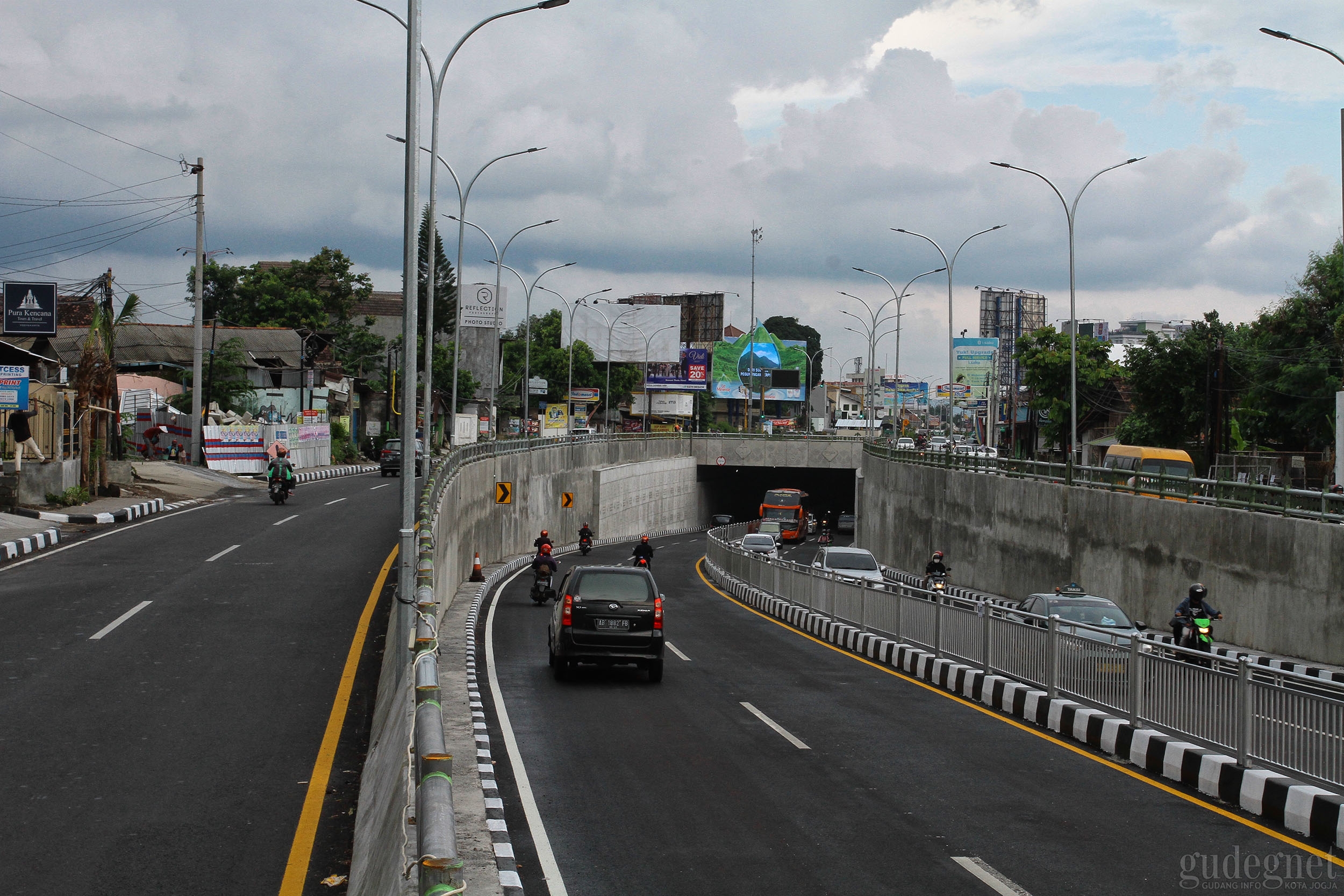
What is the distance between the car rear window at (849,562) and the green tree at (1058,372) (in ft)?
150

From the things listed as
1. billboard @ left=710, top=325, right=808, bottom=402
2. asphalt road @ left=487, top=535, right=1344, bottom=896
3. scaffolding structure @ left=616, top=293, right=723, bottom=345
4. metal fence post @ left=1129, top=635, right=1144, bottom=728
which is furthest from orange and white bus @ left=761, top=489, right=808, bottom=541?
Result: scaffolding structure @ left=616, top=293, right=723, bottom=345

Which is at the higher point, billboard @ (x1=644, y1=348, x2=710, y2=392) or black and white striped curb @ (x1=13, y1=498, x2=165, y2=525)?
billboard @ (x1=644, y1=348, x2=710, y2=392)

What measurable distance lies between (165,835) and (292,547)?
17.5m

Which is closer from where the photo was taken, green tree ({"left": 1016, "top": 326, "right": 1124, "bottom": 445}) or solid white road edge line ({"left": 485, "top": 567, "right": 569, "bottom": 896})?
solid white road edge line ({"left": 485, "top": 567, "right": 569, "bottom": 896})

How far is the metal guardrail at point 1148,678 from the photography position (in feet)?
32.0

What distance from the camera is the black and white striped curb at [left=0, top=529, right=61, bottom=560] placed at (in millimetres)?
23281

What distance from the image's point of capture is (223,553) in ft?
79.7

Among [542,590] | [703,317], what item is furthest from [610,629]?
[703,317]

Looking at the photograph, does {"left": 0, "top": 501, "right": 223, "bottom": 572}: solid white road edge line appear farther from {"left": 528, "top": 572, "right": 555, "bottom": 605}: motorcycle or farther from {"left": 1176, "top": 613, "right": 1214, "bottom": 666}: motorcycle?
{"left": 1176, "top": 613, "right": 1214, "bottom": 666}: motorcycle

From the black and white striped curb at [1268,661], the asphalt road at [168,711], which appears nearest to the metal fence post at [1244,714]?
the black and white striped curb at [1268,661]

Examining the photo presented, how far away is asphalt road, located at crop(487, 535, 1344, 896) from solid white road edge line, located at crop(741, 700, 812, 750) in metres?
0.06

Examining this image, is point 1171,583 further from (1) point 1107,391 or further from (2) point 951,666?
(1) point 1107,391

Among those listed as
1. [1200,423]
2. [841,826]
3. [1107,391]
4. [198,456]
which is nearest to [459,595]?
[841,826]

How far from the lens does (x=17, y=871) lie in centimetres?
782
